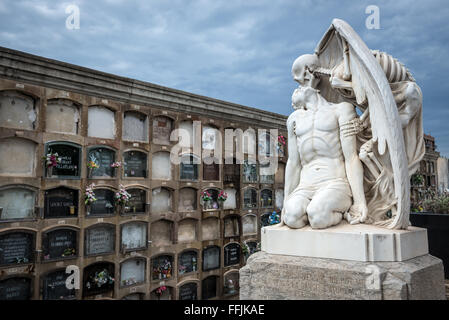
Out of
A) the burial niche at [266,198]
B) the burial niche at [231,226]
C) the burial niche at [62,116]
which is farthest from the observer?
the burial niche at [266,198]

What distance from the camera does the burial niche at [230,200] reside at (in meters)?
7.28

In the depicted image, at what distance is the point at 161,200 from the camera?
6.30 metres

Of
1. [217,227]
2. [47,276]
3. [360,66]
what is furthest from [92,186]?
[360,66]

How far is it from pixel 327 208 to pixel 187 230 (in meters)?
4.95

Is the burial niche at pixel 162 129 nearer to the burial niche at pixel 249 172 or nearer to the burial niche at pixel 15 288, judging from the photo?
the burial niche at pixel 249 172

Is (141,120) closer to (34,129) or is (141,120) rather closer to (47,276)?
(34,129)

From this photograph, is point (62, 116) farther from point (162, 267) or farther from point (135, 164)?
point (162, 267)

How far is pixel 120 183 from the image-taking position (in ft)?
18.6

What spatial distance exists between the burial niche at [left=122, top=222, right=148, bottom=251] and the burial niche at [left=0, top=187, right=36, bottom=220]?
145cm

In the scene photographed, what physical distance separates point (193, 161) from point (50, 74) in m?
2.85

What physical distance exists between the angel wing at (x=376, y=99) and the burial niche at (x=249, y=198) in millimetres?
5414

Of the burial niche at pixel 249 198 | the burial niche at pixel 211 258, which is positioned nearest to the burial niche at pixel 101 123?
the burial niche at pixel 211 258

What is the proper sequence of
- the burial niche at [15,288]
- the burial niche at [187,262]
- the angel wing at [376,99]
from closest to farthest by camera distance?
1. the angel wing at [376,99]
2. the burial niche at [15,288]
3. the burial niche at [187,262]

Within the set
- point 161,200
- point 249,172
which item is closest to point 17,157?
point 161,200
